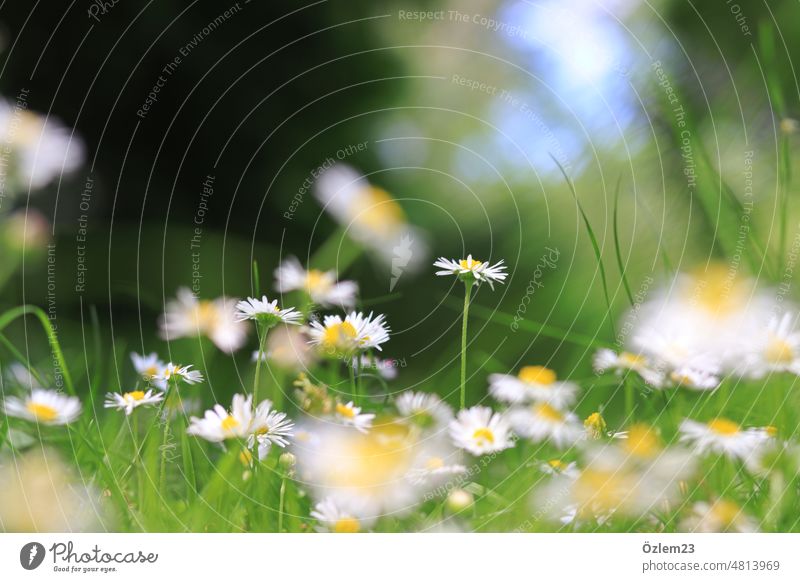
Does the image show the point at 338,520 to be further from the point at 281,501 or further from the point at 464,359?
the point at 464,359

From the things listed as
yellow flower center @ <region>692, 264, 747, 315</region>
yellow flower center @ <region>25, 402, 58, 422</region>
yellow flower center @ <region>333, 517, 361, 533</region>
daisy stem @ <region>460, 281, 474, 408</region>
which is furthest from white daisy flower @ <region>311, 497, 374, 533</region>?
yellow flower center @ <region>692, 264, 747, 315</region>

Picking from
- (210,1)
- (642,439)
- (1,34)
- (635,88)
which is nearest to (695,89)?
(635,88)

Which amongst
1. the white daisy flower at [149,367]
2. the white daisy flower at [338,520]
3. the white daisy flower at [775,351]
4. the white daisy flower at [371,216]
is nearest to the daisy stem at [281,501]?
the white daisy flower at [338,520]

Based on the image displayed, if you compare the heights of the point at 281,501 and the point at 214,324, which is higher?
the point at 214,324

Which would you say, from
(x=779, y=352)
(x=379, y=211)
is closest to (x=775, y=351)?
A: (x=779, y=352)

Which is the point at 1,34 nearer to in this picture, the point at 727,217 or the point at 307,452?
the point at 307,452

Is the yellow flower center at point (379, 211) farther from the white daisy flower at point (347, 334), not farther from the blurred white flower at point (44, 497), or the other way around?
the blurred white flower at point (44, 497)
